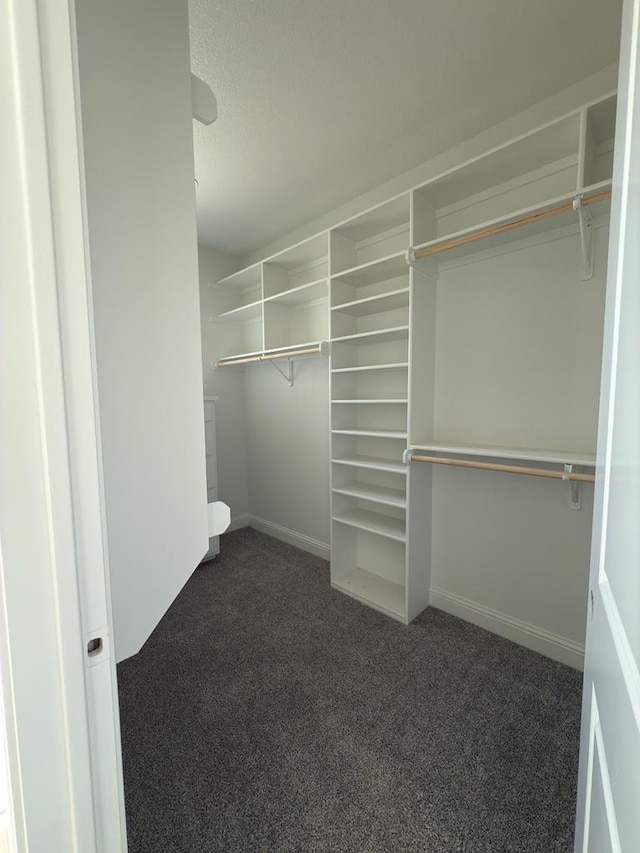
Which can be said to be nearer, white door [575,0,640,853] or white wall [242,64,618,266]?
white door [575,0,640,853]

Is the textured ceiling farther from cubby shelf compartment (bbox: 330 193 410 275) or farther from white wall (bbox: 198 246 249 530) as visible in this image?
white wall (bbox: 198 246 249 530)

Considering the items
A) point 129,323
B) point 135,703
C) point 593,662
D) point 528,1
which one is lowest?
point 135,703

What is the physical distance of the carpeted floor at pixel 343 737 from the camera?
3.83ft

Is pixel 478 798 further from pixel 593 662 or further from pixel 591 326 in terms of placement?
pixel 591 326

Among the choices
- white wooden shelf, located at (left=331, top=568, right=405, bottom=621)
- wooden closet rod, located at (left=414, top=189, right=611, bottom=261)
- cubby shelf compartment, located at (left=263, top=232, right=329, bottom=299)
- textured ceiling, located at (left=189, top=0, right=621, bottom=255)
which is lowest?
white wooden shelf, located at (left=331, top=568, right=405, bottom=621)

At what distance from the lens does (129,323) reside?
2.47ft

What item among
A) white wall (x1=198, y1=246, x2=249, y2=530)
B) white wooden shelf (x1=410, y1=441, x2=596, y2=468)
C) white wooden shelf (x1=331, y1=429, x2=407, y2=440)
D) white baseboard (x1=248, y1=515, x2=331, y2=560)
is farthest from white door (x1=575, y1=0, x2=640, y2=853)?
white wall (x1=198, y1=246, x2=249, y2=530)

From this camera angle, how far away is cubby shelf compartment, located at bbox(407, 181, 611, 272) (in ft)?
4.94

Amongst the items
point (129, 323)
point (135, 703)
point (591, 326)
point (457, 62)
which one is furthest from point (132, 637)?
point (457, 62)

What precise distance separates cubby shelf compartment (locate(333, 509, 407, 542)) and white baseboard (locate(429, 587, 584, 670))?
476 mm

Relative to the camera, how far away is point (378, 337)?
2.40m

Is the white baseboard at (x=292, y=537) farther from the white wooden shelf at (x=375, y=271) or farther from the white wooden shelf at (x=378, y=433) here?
the white wooden shelf at (x=375, y=271)

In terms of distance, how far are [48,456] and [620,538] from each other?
2.70 feet

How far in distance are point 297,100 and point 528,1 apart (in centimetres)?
97
